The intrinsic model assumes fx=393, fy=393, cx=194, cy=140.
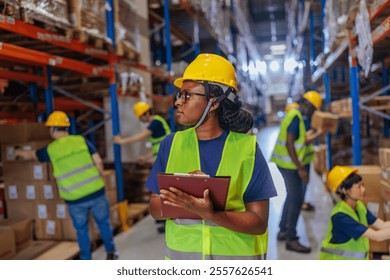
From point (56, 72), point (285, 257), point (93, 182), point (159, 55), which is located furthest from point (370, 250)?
point (159, 55)

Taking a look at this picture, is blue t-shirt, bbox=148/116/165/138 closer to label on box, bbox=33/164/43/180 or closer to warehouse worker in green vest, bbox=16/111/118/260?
warehouse worker in green vest, bbox=16/111/118/260

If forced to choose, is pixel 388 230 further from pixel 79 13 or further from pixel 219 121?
pixel 79 13

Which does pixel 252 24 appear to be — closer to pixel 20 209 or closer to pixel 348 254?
pixel 20 209

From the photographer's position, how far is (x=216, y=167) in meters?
1.76

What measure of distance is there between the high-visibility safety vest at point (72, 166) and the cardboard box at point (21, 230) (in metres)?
0.83

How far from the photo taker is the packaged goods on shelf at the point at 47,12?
3195 mm

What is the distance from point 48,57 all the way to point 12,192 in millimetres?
1699

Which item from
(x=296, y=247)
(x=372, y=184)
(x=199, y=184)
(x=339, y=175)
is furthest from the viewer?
(x=296, y=247)

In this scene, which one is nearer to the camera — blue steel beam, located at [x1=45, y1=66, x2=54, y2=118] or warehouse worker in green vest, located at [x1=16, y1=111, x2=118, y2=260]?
warehouse worker in green vest, located at [x1=16, y1=111, x2=118, y2=260]

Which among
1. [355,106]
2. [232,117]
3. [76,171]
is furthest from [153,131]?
[232,117]

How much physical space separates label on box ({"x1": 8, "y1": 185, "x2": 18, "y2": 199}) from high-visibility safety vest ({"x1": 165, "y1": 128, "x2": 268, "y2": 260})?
10.1ft

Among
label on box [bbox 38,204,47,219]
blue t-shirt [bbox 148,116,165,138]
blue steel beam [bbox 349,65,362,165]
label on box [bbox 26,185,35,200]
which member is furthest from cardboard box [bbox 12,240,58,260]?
blue steel beam [bbox 349,65,362,165]

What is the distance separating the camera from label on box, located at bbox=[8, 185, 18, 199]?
4.32m

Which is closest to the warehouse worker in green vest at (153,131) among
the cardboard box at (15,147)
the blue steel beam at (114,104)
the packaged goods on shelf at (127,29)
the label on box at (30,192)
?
the blue steel beam at (114,104)
